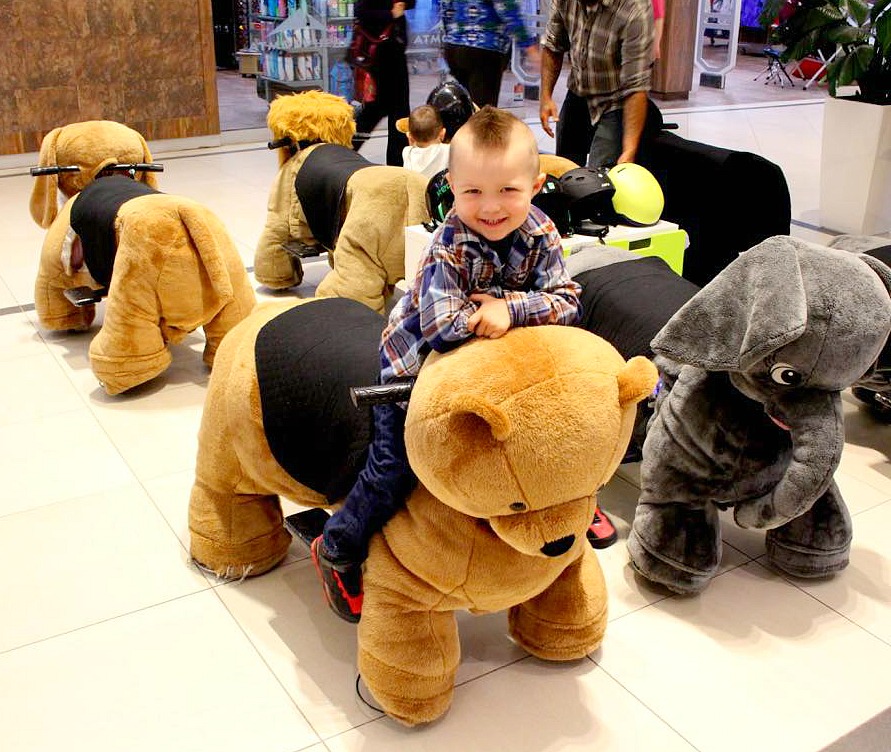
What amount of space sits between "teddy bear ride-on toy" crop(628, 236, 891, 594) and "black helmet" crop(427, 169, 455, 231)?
43.9 inches

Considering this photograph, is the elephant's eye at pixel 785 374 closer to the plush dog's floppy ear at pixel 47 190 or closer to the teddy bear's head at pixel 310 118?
the teddy bear's head at pixel 310 118

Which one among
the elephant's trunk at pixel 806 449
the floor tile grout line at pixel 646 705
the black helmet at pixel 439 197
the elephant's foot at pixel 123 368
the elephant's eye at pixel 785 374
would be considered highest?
the black helmet at pixel 439 197

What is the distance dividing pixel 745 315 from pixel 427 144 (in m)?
2.09

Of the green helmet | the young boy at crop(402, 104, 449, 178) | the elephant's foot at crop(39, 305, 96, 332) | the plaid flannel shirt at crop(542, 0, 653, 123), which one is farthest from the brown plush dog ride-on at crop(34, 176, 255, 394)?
the plaid flannel shirt at crop(542, 0, 653, 123)

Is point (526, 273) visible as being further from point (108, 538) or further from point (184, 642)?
point (108, 538)

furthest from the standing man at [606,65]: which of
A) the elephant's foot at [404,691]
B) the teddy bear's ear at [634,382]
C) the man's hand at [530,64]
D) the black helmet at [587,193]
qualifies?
the man's hand at [530,64]

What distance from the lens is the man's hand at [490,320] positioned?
161 centimetres

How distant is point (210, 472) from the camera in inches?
85.5

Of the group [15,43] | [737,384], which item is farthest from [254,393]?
[15,43]

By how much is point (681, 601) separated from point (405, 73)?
3.66 m

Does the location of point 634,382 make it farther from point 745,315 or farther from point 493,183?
point 745,315

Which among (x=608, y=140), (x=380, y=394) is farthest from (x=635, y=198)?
(x=380, y=394)

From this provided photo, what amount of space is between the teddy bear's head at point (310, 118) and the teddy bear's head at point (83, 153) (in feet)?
1.91

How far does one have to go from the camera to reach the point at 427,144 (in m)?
3.85
